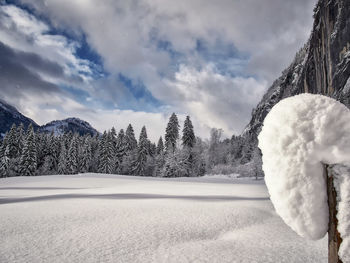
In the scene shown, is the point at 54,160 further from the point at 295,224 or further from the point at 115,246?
the point at 295,224

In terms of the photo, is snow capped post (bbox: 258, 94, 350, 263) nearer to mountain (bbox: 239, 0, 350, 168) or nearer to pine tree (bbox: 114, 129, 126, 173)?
mountain (bbox: 239, 0, 350, 168)

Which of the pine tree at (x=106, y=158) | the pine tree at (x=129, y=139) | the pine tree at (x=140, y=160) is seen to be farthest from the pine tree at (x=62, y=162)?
the pine tree at (x=140, y=160)

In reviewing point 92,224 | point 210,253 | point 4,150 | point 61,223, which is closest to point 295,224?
point 210,253

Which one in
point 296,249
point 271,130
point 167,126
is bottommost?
point 296,249

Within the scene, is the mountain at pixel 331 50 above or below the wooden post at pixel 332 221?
above

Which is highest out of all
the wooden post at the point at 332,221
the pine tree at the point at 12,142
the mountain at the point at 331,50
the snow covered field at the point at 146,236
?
the mountain at the point at 331,50

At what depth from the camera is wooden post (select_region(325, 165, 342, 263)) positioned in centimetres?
123

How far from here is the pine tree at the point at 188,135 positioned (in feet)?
143

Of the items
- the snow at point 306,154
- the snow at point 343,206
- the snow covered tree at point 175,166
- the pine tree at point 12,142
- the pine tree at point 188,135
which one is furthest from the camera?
the pine tree at point 188,135

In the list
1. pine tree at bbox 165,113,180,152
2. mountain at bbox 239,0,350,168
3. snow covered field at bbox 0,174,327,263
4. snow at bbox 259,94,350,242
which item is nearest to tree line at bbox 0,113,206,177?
pine tree at bbox 165,113,180,152

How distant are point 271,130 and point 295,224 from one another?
64 cm

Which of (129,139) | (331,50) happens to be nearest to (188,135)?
(129,139)

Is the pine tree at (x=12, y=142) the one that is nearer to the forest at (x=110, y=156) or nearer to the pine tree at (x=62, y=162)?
the forest at (x=110, y=156)

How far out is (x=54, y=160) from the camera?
47812 millimetres
